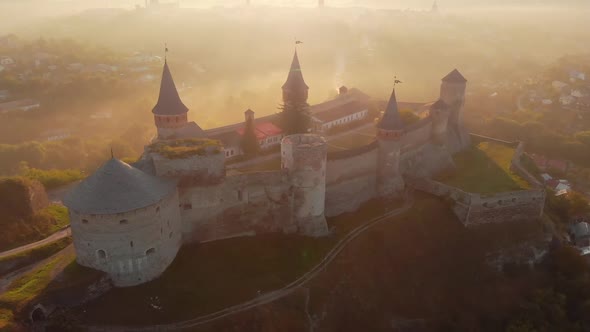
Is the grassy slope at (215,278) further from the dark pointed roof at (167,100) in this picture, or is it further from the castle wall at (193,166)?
the dark pointed roof at (167,100)

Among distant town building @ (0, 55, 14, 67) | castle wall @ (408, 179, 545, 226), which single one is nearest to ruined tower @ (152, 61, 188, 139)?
castle wall @ (408, 179, 545, 226)

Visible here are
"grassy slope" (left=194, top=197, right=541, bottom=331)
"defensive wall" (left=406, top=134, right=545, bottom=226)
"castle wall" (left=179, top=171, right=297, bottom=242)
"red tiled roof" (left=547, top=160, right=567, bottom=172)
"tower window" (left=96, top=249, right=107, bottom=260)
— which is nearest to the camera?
"tower window" (left=96, top=249, right=107, bottom=260)

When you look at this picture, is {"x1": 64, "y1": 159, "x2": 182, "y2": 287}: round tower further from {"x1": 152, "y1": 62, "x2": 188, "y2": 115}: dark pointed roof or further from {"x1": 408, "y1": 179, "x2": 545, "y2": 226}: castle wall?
{"x1": 408, "y1": 179, "x2": 545, "y2": 226}: castle wall

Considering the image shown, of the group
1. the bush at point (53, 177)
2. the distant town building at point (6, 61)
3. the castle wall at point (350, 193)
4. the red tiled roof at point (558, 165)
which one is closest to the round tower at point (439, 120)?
the castle wall at point (350, 193)

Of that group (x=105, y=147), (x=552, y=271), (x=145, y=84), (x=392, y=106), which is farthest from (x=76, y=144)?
(x=552, y=271)

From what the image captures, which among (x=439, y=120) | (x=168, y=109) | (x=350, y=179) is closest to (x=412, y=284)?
(x=350, y=179)

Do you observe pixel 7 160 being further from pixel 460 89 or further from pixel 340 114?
pixel 460 89
